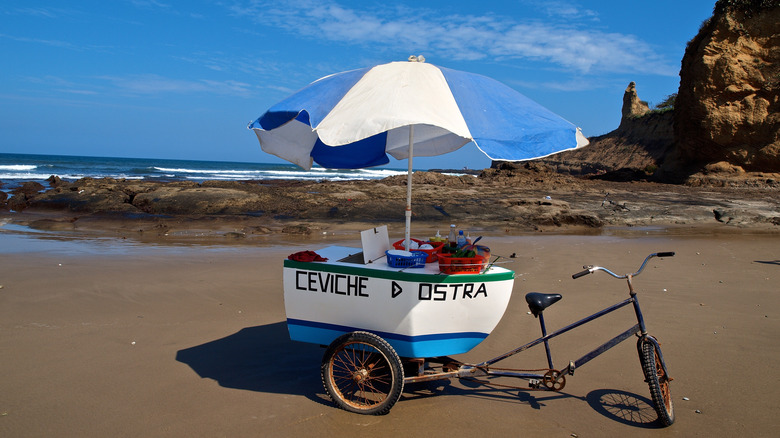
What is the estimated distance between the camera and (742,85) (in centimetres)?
2033

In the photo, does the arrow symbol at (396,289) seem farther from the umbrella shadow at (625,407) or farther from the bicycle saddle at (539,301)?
the umbrella shadow at (625,407)

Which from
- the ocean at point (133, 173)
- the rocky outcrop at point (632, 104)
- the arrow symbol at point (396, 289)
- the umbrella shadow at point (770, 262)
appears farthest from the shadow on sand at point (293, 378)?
the rocky outcrop at point (632, 104)

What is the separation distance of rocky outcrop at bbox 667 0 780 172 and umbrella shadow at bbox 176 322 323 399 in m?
22.1

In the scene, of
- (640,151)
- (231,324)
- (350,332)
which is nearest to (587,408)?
(350,332)

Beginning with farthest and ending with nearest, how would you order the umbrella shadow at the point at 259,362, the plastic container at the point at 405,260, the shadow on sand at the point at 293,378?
1. the umbrella shadow at the point at 259,362
2. the shadow on sand at the point at 293,378
3. the plastic container at the point at 405,260

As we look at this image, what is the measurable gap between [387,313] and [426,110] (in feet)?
4.76

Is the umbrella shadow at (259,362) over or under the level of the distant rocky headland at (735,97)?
under

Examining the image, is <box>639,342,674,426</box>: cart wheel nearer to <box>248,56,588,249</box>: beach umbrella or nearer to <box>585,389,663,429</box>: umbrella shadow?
<box>585,389,663,429</box>: umbrella shadow

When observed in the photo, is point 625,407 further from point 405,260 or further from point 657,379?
point 405,260

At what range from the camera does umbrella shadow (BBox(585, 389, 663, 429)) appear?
11.6ft

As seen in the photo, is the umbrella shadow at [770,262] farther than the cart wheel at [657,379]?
Yes

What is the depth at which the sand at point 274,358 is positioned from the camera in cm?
348

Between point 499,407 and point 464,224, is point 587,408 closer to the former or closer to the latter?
point 499,407

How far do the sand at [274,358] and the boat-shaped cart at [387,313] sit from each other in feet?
1.22
